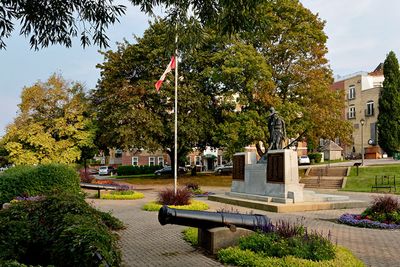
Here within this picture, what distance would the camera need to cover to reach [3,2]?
6.07 metres

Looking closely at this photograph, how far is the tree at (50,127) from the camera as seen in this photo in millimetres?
35156

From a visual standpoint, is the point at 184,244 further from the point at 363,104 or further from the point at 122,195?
the point at 363,104

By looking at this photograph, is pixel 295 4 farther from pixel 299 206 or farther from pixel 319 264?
pixel 319 264

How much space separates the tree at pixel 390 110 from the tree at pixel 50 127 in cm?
3820

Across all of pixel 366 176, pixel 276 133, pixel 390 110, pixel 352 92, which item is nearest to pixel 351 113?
pixel 352 92

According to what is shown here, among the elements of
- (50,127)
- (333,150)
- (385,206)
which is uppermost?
(50,127)

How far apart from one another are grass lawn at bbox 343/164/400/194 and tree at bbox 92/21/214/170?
12789 millimetres

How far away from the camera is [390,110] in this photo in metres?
54.8

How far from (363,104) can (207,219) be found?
62000 millimetres

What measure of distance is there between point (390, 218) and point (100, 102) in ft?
102

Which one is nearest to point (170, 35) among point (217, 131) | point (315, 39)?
point (217, 131)

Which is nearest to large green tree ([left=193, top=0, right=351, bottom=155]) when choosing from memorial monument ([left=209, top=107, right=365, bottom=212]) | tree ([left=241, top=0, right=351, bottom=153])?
tree ([left=241, top=0, right=351, bottom=153])

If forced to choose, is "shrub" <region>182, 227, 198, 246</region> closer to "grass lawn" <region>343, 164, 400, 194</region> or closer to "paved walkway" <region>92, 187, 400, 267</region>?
"paved walkway" <region>92, 187, 400, 267</region>

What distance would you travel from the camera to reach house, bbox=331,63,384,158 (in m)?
61.8
